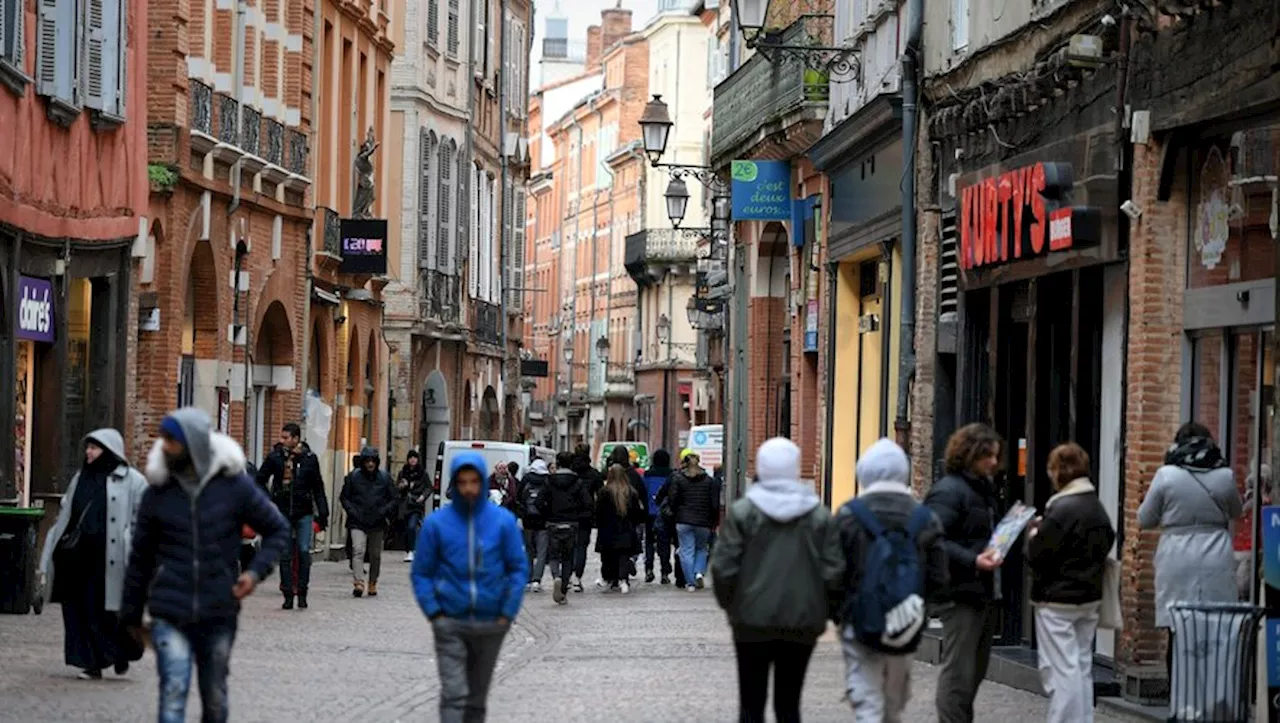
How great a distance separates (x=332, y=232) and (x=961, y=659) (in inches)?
1222

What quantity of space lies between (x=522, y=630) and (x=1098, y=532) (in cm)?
1290

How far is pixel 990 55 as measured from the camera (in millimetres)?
24344

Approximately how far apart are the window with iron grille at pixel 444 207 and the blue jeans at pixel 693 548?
76.5 feet

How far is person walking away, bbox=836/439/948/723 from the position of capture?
12766 mm

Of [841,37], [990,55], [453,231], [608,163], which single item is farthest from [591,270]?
[990,55]

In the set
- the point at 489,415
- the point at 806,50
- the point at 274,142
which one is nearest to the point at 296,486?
the point at 806,50

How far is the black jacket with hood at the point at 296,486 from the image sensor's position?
95.6 ft

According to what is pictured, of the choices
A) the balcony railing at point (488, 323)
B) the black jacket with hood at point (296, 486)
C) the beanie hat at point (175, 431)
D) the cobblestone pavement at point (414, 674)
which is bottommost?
the cobblestone pavement at point (414, 674)

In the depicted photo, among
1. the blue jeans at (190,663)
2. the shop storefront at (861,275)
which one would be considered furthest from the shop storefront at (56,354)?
the blue jeans at (190,663)

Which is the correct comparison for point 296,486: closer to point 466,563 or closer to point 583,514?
point 583,514

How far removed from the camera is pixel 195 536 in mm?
12516

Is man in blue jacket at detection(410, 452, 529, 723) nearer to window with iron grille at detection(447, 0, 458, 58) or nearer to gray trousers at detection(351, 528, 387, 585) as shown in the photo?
gray trousers at detection(351, 528, 387, 585)

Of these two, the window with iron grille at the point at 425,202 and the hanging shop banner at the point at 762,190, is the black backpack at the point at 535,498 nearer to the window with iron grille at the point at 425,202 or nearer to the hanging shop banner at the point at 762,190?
the hanging shop banner at the point at 762,190

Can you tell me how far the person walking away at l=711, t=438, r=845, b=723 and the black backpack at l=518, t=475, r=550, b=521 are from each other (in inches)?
824
